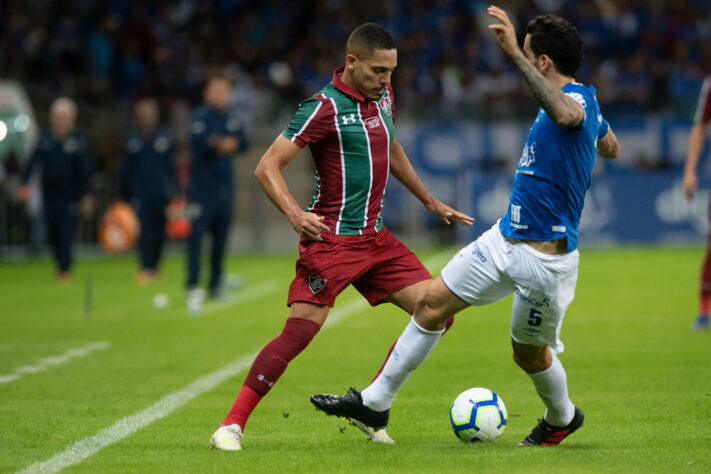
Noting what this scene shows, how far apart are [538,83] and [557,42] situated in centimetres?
37

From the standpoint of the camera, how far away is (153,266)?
1681 cm

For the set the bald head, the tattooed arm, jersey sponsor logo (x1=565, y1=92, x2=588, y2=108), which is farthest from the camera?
the bald head

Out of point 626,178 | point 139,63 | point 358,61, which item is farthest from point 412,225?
point 358,61

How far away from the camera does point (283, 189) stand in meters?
5.32

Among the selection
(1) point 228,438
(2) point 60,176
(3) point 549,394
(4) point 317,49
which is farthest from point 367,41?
(4) point 317,49

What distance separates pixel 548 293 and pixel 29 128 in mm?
20997

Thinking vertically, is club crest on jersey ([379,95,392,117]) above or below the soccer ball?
above

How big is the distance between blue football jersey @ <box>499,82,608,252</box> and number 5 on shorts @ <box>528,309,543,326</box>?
32cm

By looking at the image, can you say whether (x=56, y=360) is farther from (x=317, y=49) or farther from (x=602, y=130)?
(x=317, y=49)

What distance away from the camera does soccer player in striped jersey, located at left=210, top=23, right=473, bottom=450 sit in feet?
17.6

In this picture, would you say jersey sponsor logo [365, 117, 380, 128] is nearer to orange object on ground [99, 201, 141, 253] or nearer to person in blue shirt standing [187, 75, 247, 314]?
person in blue shirt standing [187, 75, 247, 314]

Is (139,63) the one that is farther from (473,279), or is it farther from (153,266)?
(473,279)

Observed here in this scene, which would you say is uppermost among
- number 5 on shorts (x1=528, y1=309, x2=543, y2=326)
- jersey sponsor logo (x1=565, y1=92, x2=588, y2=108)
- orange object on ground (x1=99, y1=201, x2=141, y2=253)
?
jersey sponsor logo (x1=565, y1=92, x2=588, y2=108)

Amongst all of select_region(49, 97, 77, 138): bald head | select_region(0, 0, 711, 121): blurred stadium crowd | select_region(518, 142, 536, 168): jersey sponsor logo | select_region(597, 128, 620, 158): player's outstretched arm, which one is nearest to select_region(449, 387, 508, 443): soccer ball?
select_region(518, 142, 536, 168): jersey sponsor logo
